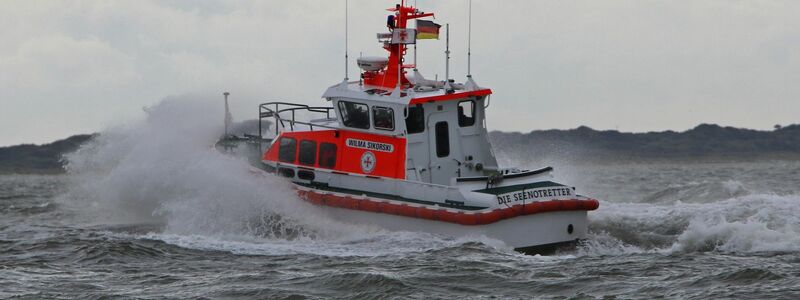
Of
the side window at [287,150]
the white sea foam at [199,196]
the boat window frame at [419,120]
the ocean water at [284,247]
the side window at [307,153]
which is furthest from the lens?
the side window at [287,150]

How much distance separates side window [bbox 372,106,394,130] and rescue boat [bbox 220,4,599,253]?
15 mm

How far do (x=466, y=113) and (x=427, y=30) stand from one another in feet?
4.76

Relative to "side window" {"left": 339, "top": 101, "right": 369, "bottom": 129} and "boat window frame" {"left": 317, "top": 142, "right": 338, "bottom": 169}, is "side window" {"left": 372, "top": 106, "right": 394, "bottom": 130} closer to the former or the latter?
"side window" {"left": 339, "top": 101, "right": 369, "bottom": 129}

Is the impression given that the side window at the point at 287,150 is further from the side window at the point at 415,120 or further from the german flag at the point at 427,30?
the german flag at the point at 427,30

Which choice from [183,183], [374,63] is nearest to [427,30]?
[374,63]

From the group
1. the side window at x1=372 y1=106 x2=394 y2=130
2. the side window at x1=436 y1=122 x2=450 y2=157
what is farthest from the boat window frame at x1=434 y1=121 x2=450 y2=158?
the side window at x1=372 y1=106 x2=394 y2=130

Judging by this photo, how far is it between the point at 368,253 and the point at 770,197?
659 cm

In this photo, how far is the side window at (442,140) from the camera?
65.8ft

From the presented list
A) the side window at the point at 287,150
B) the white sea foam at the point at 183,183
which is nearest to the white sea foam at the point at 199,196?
the white sea foam at the point at 183,183

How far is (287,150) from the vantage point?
2069 cm

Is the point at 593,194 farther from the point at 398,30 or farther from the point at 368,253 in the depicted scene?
the point at 368,253

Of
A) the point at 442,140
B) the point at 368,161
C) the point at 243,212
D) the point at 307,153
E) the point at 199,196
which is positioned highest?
the point at 442,140

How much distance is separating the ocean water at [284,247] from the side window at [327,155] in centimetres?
72

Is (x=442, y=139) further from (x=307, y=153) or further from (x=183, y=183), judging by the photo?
(x=183, y=183)
